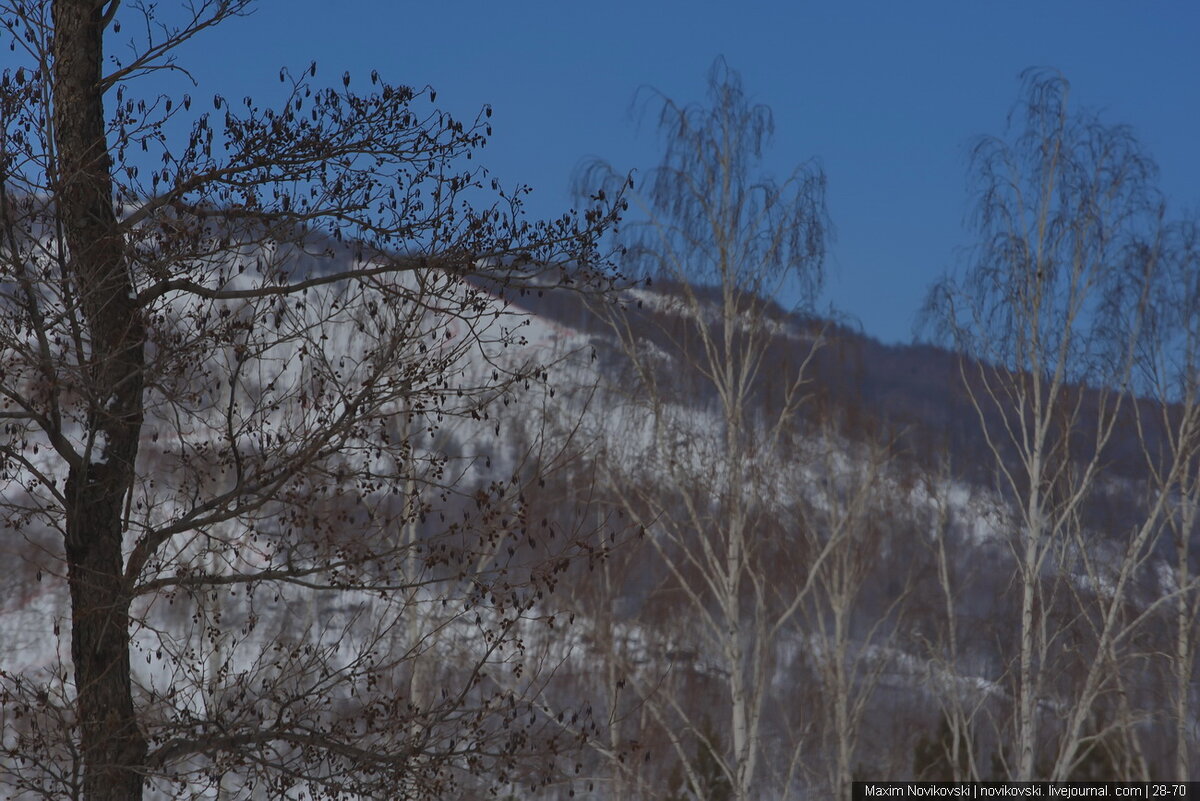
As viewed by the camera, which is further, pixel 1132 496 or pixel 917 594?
pixel 917 594

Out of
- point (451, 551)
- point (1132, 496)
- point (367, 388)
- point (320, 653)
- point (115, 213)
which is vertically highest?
point (1132, 496)

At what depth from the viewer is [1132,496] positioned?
71.9 ft

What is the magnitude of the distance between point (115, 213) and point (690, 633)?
16.2 m

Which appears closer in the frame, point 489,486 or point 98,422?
point 98,422

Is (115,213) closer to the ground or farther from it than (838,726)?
farther from it

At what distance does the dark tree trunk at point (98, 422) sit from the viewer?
5375mm

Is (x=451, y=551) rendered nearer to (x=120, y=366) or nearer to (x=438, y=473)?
(x=438, y=473)

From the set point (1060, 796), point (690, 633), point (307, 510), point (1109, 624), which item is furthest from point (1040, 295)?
point (307, 510)

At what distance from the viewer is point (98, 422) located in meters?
5.28

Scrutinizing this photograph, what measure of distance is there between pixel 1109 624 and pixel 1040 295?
3610 mm

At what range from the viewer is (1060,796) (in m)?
14.3

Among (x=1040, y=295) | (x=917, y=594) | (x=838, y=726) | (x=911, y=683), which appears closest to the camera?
(x=1040, y=295)

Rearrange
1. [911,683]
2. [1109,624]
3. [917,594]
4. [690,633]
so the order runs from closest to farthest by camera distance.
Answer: [1109,624] < [690,633] < [917,594] < [911,683]

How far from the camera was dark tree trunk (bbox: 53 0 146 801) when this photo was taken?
5375 millimetres
